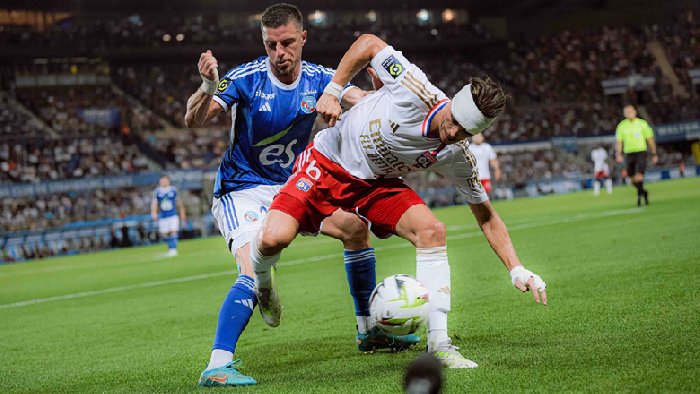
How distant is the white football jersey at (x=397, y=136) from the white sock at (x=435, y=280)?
0.55 metres

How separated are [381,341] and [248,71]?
2235 mm

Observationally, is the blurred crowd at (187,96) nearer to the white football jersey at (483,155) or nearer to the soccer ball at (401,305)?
the white football jersey at (483,155)

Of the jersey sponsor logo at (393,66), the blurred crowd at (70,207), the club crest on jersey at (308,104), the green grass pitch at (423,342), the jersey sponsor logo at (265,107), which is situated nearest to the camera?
the green grass pitch at (423,342)

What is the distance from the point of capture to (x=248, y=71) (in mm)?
6184

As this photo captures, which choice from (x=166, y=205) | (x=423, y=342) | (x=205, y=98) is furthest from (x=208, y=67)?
(x=166, y=205)

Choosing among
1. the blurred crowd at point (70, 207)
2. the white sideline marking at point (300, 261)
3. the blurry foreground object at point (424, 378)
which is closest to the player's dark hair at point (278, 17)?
the blurry foreground object at point (424, 378)

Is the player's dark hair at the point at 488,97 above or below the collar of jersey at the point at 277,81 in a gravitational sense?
below

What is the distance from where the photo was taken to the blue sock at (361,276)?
255 inches

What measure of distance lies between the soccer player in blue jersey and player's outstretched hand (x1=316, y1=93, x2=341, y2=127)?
0.58 metres

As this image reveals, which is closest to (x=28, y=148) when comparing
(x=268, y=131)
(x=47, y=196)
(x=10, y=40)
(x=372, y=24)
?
(x=47, y=196)

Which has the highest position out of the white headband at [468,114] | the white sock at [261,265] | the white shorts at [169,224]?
the white headband at [468,114]

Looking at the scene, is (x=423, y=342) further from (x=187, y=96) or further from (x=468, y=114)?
(x=187, y=96)

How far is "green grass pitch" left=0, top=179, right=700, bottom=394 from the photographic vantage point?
4.73 meters

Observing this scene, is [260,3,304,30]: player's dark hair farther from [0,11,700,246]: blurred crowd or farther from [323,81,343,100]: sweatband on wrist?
[0,11,700,246]: blurred crowd
